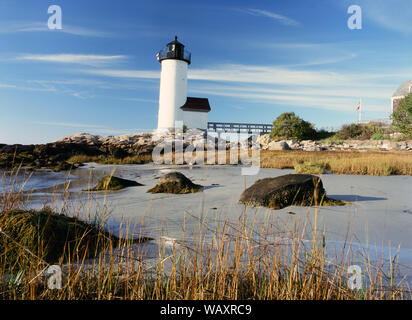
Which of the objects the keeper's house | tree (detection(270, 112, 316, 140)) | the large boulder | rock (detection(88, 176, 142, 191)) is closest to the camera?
the large boulder

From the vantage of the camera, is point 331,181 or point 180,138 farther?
point 180,138

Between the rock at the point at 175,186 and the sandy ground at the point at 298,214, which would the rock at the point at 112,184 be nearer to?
the sandy ground at the point at 298,214

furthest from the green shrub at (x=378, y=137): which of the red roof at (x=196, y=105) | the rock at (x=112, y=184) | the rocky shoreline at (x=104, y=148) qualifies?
the rock at (x=112, y=184)

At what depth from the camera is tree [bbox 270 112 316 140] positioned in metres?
30.8

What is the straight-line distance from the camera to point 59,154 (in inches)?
810

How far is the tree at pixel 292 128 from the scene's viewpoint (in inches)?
1214

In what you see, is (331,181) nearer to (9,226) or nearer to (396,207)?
(396,207)

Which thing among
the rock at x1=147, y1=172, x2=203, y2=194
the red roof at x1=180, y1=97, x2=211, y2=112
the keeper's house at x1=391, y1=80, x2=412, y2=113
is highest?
the keeper's house at x1=391, y1=80, x2=412, y2=113

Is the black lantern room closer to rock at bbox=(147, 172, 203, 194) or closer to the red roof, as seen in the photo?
the red roof

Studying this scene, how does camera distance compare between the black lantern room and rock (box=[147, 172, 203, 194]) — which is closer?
rock (box=[147, 172, 203, 194])

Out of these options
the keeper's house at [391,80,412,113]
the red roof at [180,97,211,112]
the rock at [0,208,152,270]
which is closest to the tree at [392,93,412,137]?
the keeper's house at [391,80,412,113]

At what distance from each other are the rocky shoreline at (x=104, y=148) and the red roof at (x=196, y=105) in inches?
126
